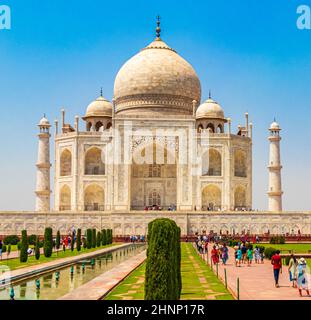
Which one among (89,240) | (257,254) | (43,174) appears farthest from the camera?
(43,174)

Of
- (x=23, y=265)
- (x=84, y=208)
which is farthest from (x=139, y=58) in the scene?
(x=23, y=265)

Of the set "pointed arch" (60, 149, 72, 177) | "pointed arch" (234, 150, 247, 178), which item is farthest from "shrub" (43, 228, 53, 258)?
"pointed arch" (234, 150, 247, 178)

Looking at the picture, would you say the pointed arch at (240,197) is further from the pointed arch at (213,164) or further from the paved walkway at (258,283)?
the paved walkway at (258,283)

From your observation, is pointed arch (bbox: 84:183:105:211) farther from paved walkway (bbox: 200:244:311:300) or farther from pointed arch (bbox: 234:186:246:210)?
paved walkway (bbox: 200:244:311:300)

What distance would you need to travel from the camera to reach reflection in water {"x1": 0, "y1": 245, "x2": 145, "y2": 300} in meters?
9.24

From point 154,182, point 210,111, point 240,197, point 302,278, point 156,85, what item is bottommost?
point 302,278

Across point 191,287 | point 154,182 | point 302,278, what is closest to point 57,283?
point 191,287

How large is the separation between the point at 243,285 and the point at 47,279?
3871 millimetres

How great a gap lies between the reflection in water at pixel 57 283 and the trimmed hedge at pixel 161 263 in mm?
2142

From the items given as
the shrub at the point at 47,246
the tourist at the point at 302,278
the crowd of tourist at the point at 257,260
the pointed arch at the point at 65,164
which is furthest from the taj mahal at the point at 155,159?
the tourist at the point at 302,278

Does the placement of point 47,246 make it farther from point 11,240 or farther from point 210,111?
point 210,111

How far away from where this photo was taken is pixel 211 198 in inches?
1299

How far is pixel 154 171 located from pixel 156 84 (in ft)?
17.6

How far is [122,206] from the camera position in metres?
31.1
